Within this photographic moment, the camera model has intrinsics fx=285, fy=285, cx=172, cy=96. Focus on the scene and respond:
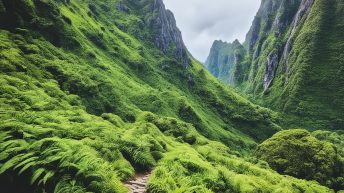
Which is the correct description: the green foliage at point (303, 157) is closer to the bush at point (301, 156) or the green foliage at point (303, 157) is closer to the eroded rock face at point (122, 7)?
the bush at point (301, 156)

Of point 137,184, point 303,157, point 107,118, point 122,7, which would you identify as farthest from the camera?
point 122,7

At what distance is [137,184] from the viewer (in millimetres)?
15039

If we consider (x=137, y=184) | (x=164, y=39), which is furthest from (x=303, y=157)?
(x=164, y=39)

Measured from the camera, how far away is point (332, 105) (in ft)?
602

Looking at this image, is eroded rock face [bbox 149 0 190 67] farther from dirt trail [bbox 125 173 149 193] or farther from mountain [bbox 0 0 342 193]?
dirt trail [bbox 125 173 149 193]

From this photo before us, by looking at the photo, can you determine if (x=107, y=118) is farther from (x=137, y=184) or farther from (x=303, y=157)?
(x=303, y=157)

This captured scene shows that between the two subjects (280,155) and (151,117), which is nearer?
(151,117)

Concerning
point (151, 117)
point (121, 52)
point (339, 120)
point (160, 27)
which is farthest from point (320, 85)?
point (151, 117)

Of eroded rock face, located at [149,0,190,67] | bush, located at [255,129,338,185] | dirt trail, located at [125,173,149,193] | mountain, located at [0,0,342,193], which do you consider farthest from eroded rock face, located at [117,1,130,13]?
dirt trail, located at [125,173,149,193]

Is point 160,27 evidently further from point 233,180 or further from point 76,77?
point 233,180

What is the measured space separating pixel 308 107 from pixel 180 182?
7548 inches

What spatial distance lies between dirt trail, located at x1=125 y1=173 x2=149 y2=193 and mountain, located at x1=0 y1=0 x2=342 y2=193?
13.2 inches

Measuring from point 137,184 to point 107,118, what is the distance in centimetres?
2664

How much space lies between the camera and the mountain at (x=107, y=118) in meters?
11.1
